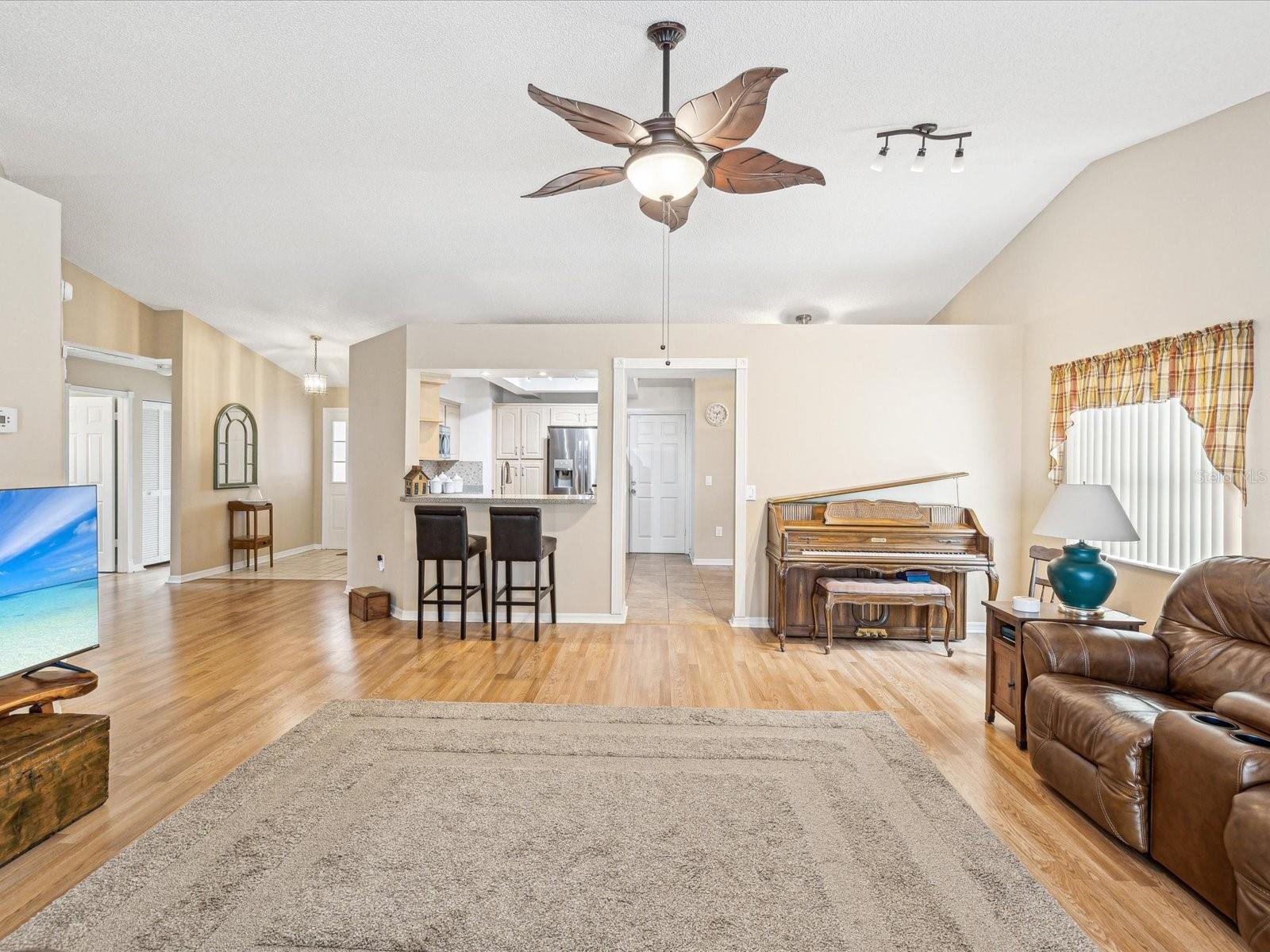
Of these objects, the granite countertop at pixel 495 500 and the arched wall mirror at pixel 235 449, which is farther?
the arched wall mirror at pixel 235 449

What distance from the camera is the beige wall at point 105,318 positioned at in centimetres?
573

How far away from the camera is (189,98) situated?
327cm

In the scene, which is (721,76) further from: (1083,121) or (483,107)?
(1083,121)

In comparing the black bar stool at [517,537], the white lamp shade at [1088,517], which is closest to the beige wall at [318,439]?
the black bar stool at [517,537]

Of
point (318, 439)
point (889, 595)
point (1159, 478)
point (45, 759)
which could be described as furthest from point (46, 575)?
point (318, 439)

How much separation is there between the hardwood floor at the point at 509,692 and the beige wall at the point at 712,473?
3018mm

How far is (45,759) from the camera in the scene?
7.06 feet

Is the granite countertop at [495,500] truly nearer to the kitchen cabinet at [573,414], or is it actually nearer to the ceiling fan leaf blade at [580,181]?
the ceiling fan leaf blade at [580,181]

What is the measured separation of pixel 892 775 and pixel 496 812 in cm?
158

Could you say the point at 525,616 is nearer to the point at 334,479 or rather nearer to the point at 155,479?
the point at 155,479

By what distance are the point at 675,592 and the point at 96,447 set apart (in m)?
6.53

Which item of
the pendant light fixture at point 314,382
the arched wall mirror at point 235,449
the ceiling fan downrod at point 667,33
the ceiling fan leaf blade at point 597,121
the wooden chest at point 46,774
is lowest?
the wooden chest at point 46,774

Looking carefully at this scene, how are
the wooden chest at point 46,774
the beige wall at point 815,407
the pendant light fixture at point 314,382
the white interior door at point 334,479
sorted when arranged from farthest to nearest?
the white interior door at point 334,479
the pendant light fixture at point 314,382
the beige wall at point 815,407
the wooden chest at point 46,774

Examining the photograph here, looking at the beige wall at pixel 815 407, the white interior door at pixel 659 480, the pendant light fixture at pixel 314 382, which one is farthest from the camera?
the white interior door at pixel 659 480
